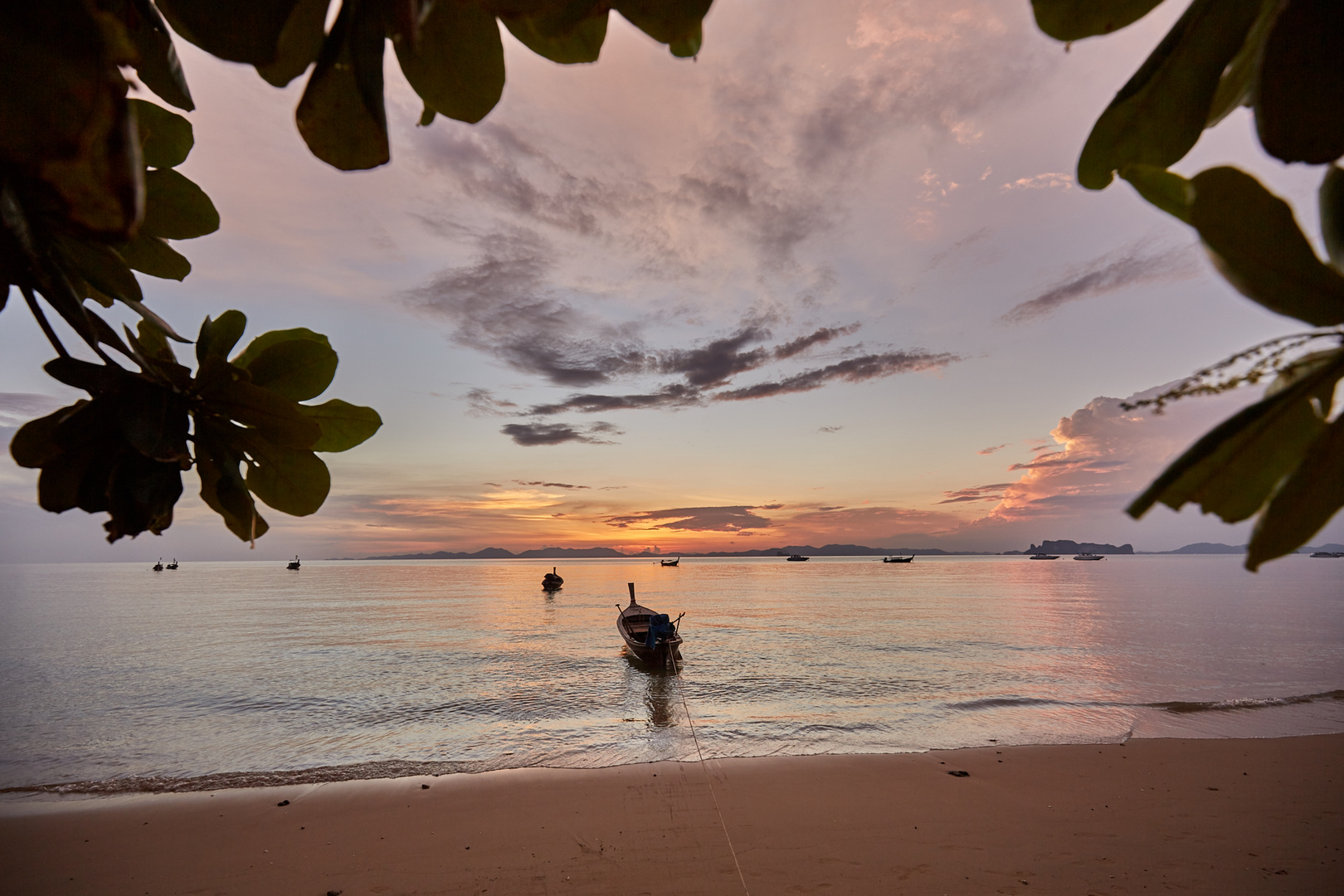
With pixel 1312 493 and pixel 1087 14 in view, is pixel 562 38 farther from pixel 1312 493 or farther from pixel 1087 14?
pixel 1312 493

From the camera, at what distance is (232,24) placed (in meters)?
0.37

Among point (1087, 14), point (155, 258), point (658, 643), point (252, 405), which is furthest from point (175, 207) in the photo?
point (658, 643)

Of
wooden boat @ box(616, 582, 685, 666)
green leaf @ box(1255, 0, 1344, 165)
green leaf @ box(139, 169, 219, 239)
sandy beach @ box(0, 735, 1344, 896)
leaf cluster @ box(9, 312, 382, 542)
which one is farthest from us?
wooden boat @ box(616, 582, 685, 666)

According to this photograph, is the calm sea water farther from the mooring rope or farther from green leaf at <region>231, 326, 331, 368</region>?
green leaf at <region>231, 326, 331, 368</region>

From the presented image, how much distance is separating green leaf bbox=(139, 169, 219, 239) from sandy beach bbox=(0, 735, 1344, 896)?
672cm

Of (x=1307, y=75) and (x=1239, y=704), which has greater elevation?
(x=1307, y=75)

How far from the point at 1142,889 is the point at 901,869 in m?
2.28

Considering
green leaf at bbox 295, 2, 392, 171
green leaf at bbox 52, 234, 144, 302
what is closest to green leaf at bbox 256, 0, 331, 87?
green leaf at bbox 295, 2, 392, 171

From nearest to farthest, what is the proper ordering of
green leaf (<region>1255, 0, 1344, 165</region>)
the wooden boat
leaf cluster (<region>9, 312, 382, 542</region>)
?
green leaf (<region>1255, 0, 1344, 165</region>) < leaf cluster (<region>9, 312, 382, 542</region>) < the wooden boat

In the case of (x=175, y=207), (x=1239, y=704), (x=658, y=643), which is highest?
(x=175, y=207)

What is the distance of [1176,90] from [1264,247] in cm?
29

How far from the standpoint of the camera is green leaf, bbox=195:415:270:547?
0.73 m

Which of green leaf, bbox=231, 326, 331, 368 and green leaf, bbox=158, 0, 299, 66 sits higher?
green leaf, bbox=158, 0, 299, 66

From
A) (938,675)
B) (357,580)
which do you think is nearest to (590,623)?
(938,675)
